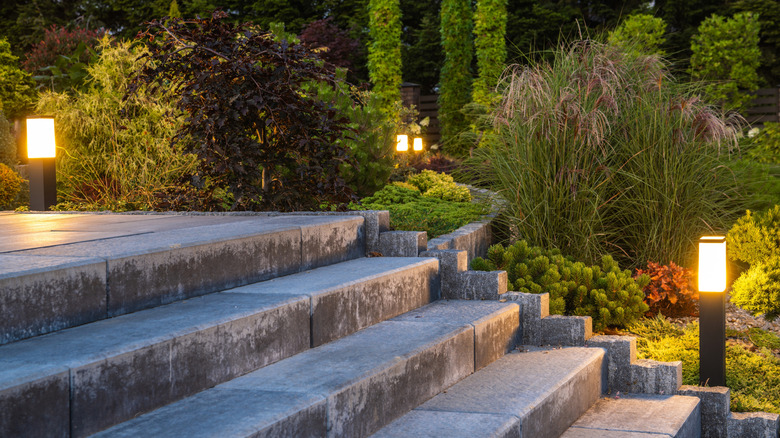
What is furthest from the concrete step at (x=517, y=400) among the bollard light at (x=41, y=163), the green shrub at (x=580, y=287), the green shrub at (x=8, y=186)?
the green shrub at (x=8, y=186)

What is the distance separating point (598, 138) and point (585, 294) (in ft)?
3.82

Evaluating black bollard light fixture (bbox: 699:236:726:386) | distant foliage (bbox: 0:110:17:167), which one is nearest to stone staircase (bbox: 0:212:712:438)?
black bollard light fixture (bbox: 699:236:726:386)

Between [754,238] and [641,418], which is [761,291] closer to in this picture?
[754,238]

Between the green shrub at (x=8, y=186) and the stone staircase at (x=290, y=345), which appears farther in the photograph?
the green shrub at (x=8, y=186)

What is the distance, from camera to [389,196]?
6.58m

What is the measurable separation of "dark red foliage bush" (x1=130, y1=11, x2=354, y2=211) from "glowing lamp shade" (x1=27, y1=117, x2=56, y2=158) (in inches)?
53.2

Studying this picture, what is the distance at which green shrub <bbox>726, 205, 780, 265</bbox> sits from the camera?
5.66 m

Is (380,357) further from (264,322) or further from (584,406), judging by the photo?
(584,406)

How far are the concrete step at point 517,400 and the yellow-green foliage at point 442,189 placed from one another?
3.54 meters

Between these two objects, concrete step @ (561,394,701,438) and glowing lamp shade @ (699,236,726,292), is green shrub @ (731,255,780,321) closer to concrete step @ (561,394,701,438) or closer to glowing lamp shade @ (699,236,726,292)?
glowing lamp shade @ (699,236,726,292)

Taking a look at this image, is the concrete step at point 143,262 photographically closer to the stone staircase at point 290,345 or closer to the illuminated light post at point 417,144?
the stone staircase at point 290,345

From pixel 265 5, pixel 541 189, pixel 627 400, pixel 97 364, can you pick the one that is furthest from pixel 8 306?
pixel 265 5

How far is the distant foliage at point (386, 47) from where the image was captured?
57.6 ft

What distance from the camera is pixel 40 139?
238 inches
